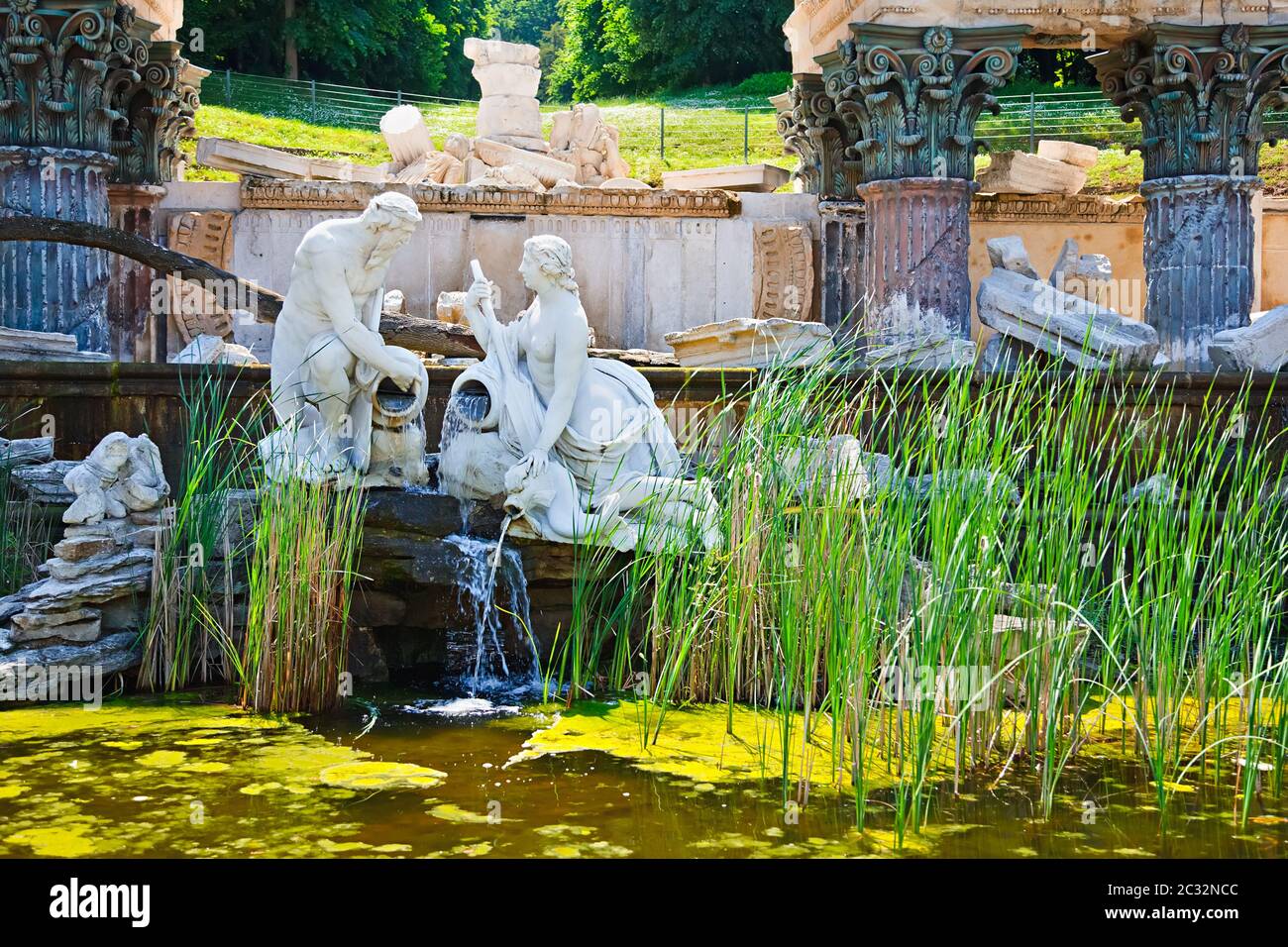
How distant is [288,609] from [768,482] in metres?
1.87

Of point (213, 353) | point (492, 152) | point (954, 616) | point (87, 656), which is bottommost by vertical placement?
point (87, 656)

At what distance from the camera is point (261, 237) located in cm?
1406

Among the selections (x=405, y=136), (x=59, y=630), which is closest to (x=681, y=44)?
(x=405, y=136)

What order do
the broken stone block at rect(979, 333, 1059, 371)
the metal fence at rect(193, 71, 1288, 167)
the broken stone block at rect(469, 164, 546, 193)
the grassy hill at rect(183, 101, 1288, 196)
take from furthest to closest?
1. the metal fence at rect(193, 71, 1288, 167)
2. the grassy hill at rect(183, 101, 1288, 196)
3. the broken stone block at rect(469, 164, 546, 193)
4. the broken stone block at rect(979, 333, 1059, 371)

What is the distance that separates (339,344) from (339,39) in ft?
89.6

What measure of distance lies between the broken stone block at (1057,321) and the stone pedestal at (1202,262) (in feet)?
7.45

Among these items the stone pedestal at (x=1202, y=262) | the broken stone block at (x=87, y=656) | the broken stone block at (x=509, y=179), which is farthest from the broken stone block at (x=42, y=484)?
the stone pedestal at (x=1202, y=262)

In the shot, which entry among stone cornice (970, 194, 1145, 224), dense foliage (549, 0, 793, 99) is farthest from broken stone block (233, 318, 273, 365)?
dense foliage (549, 0, 793, 99)

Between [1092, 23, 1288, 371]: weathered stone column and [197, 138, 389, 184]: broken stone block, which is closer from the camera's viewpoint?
[1092, 23, 1288, 371]: weathered stone column

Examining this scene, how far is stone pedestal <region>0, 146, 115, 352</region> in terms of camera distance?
1165cm

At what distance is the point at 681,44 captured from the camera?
1473 inches

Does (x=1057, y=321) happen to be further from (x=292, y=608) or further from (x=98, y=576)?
(x=98, y=576)

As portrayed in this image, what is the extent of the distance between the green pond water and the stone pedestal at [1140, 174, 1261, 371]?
803 cm

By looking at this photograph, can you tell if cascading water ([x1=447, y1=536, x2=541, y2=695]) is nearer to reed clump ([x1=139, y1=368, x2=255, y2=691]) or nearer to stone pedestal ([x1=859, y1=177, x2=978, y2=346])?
reed clump ([x1=139, y1=368, x2=255, y2=691])
